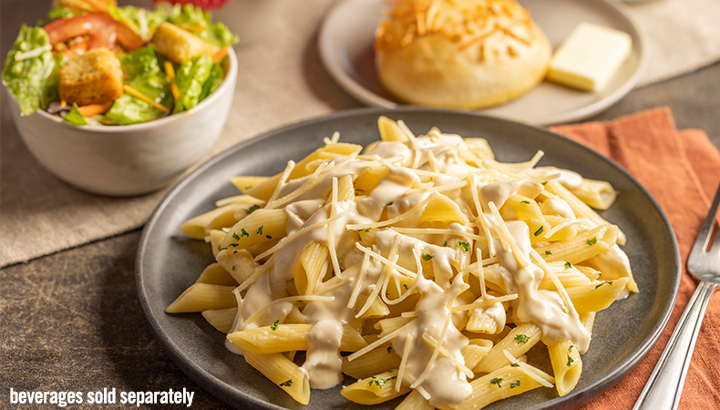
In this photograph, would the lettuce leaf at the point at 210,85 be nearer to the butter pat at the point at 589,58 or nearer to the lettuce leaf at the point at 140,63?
the lettuce leaf at the point at 140,63

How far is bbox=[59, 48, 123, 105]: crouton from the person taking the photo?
8.31 feet

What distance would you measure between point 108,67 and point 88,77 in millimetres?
91

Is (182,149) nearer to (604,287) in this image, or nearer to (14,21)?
(604,287)

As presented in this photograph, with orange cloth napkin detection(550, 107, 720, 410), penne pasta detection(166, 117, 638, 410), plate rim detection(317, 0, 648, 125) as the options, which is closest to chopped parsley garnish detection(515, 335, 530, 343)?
penne pasta detection(166, 117, 638, 410)

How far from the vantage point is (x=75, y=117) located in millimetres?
2514

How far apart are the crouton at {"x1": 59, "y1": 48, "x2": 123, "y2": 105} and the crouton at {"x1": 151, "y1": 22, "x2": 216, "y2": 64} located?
0.28m

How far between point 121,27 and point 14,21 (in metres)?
1.90

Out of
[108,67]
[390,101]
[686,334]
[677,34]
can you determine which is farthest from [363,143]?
[677,34]

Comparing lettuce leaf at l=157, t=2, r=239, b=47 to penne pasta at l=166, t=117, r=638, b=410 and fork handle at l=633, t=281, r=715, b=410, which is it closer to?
penne pasta at l=166, t=117, r=638, b=410

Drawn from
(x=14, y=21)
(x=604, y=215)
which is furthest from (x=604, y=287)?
(x=14, y=21)

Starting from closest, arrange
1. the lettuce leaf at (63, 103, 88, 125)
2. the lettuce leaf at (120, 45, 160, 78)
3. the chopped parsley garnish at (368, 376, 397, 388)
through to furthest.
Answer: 1. the chopped parsley garnish at (368, 376, 397, 388)
2. the lettuce leaf at (63, 103, 88, 125)
3. the lettuce leaf at (120, 45, 160, 78)

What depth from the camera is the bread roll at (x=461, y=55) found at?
11.3ft

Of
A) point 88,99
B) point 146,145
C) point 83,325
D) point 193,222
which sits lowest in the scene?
point 83,325

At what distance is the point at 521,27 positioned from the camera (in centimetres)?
362
